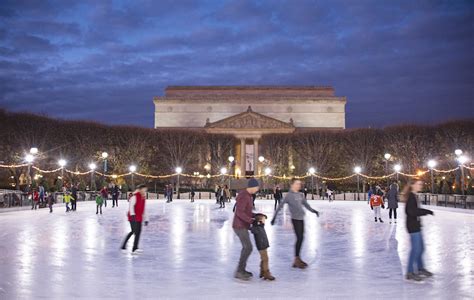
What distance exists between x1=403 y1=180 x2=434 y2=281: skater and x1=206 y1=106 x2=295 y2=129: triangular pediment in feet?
207

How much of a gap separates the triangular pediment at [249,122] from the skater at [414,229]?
63024 mm

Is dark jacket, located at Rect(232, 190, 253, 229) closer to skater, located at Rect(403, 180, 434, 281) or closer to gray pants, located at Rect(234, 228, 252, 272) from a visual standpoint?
gray pants, located at Rect(234, 228, 252, 272)

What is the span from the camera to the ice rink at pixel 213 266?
24.5ft

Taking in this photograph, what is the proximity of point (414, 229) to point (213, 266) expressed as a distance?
356 cm

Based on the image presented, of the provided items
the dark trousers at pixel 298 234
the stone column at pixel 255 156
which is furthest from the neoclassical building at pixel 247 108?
the dark trousers at pixel 298 234

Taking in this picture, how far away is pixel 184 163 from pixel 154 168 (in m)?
3.46

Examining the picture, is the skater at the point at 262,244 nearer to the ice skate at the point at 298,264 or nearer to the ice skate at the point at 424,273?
the ice skate at the point at 298,264

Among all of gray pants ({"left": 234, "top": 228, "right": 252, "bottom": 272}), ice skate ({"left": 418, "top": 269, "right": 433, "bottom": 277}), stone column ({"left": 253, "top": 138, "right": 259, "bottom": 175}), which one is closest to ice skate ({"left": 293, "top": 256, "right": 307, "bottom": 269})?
gray pants ({"left": 234, "top": 228, "right": 252, "bottom": 272})

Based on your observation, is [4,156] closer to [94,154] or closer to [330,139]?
[94,154]

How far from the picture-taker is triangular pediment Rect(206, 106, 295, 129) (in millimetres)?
71812

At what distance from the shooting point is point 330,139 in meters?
62.2

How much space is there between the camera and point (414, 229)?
8.58m

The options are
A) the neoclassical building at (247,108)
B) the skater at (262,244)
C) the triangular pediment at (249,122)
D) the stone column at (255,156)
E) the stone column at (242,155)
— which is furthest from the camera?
the neoclassical building at (247,108)

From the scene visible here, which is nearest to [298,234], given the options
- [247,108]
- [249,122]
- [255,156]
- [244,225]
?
[244,225]
